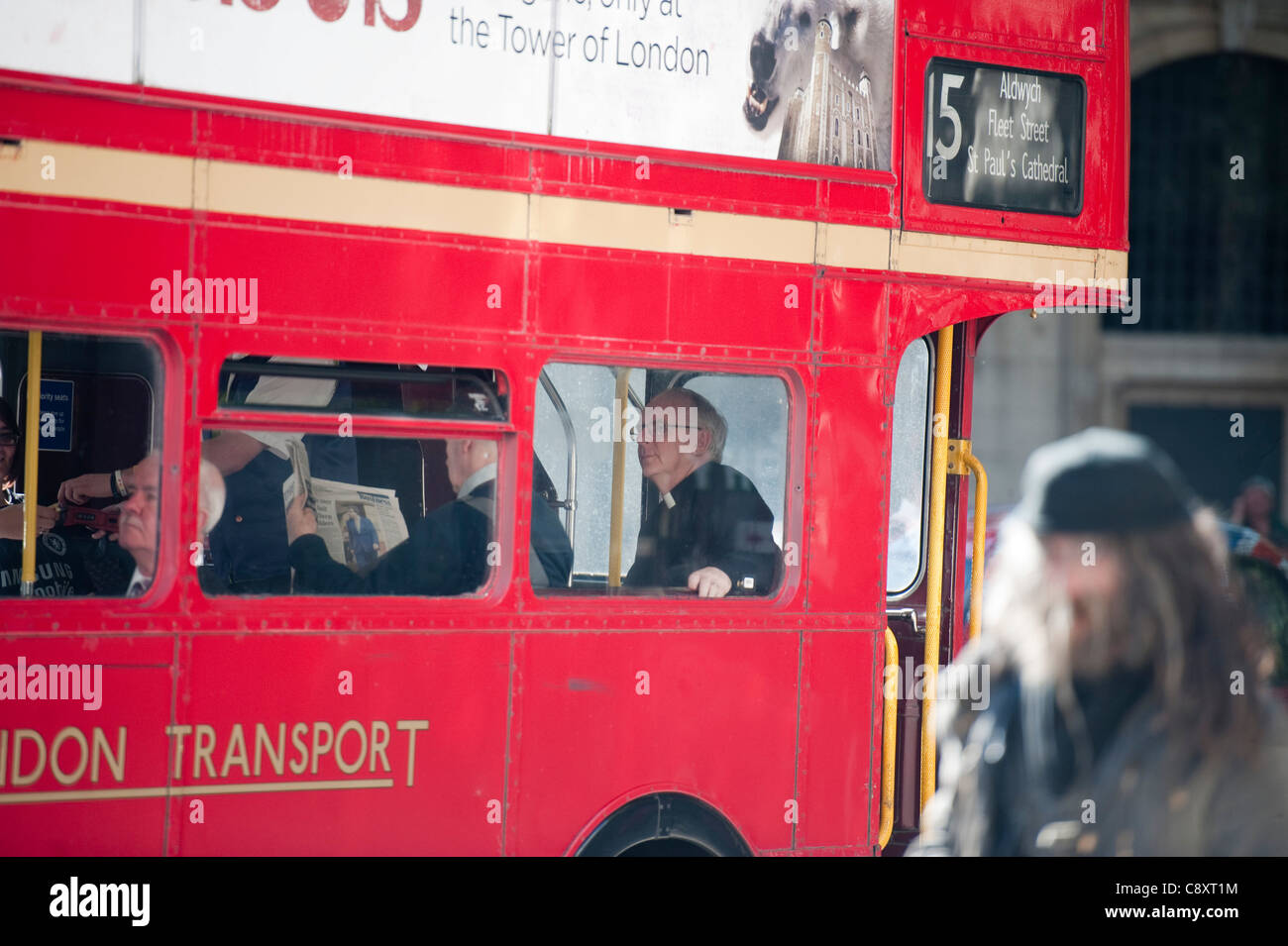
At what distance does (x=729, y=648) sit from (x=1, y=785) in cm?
216

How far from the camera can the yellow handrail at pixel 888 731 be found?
4.71m

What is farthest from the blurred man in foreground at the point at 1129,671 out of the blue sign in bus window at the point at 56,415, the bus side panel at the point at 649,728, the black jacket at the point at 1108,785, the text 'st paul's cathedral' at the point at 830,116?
the blue sign in bus window at the point at 56,415

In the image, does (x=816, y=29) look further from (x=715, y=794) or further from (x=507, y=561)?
(x=715, y=794)

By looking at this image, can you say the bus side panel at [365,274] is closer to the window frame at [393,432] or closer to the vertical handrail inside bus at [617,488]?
the window frame at [393,432]

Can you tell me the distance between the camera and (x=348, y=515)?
417 cm

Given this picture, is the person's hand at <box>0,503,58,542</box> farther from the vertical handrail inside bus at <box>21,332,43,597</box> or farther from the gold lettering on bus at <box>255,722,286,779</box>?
the gold lettering on bus at <box>255,722,286,779</box>

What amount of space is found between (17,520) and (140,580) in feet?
3.28

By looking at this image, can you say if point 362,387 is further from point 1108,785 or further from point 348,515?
point 1108,785

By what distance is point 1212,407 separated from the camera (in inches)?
564

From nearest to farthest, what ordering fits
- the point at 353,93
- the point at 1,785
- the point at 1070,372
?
the point at 1,785, the point at 353,93, the point at 1070,372

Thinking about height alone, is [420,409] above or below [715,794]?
above

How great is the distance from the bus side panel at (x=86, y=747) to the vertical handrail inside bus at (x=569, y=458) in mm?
1266

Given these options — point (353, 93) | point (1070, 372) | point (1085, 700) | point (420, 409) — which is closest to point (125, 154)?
point (353, 93)

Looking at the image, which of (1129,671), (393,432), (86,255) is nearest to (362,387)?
(393,432)
